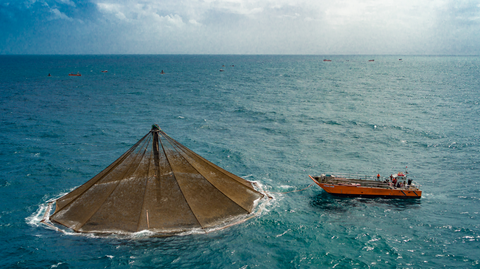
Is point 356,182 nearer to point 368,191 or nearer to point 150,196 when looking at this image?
point 368,191

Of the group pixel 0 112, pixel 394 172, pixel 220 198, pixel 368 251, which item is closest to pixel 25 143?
pixel 0 112

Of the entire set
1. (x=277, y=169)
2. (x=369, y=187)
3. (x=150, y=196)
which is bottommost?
(x=277, y=169)

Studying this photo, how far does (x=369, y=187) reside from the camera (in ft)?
119

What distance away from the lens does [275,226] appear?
97.9 feet

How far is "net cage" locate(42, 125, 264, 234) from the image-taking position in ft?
81.3

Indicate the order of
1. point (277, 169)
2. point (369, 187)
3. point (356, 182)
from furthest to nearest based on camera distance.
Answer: point (277, 169), point (356, 182), point (369, 187)

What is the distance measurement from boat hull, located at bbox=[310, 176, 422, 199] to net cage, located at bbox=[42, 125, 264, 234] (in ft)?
53.0

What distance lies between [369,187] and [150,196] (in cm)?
2626

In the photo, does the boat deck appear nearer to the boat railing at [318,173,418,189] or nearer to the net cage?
the boat railing at [318,173,418,189]

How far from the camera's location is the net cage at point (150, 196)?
24766 mm

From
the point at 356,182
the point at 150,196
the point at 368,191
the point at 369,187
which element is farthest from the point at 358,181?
the point at 150,196

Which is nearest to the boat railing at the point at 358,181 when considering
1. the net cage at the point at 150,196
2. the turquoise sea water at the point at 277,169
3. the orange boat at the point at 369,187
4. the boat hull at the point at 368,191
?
the orange boat at the point at 369,187

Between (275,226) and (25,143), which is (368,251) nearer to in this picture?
(275,226)

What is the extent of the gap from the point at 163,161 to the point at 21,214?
18.1 m
